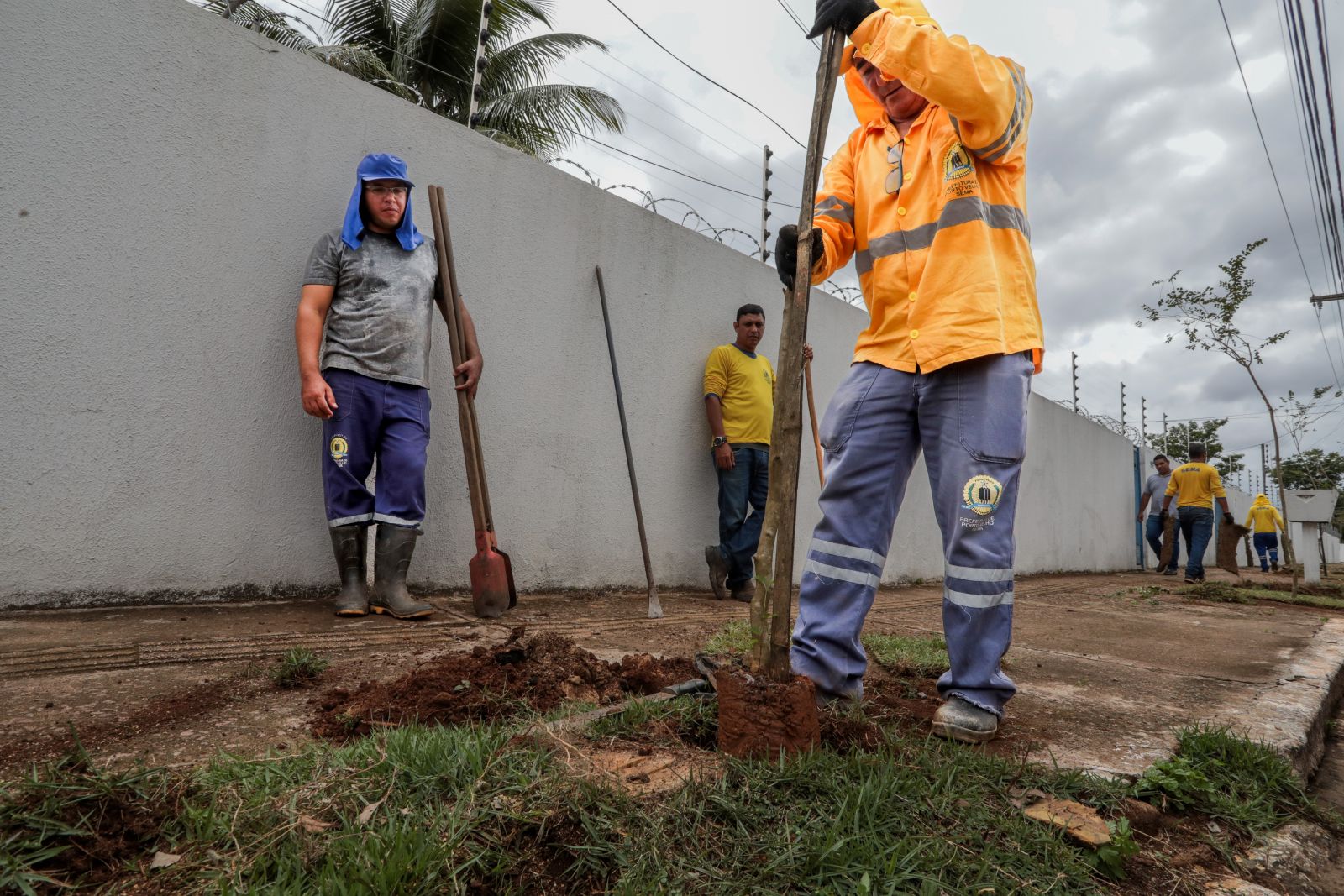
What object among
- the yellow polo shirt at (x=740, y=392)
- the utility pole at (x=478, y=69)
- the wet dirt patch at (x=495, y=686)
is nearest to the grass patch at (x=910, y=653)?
the wet dirt patch at (x=495, y=686)

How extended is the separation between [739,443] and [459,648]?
2.81 m

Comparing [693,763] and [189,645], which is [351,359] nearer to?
[189,645]

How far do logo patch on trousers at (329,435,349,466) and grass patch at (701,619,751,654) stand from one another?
163cm

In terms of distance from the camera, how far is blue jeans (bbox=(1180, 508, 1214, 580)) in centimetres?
998

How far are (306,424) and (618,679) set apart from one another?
206 centimetres

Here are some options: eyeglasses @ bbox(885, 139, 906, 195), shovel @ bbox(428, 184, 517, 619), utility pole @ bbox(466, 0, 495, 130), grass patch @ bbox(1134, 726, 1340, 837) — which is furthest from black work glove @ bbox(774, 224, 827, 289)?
utility pole @ bbox(466, 0, 495, 130)

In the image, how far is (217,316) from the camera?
3066mm

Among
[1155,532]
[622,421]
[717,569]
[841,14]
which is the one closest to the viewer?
[841,14]

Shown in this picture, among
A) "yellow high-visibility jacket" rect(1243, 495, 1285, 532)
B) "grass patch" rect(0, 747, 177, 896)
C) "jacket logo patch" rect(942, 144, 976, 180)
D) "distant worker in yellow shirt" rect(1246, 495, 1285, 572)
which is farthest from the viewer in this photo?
"distant worker in yellow shirt" rect(1246, 495, 1285, 572)

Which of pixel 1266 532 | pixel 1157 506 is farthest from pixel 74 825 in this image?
pixel 1266 532

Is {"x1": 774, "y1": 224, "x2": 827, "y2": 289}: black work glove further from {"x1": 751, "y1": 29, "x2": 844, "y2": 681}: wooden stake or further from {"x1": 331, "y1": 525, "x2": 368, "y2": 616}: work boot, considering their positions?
{"x1": 331, "y1": 525, "x2": 368, "y2": 616}: work boot

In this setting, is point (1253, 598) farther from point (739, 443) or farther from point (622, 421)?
point (622, 421)

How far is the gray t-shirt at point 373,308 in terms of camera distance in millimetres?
3162

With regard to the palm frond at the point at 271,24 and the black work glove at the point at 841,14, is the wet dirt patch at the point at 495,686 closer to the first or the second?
the black work glove at the point at 841,14
